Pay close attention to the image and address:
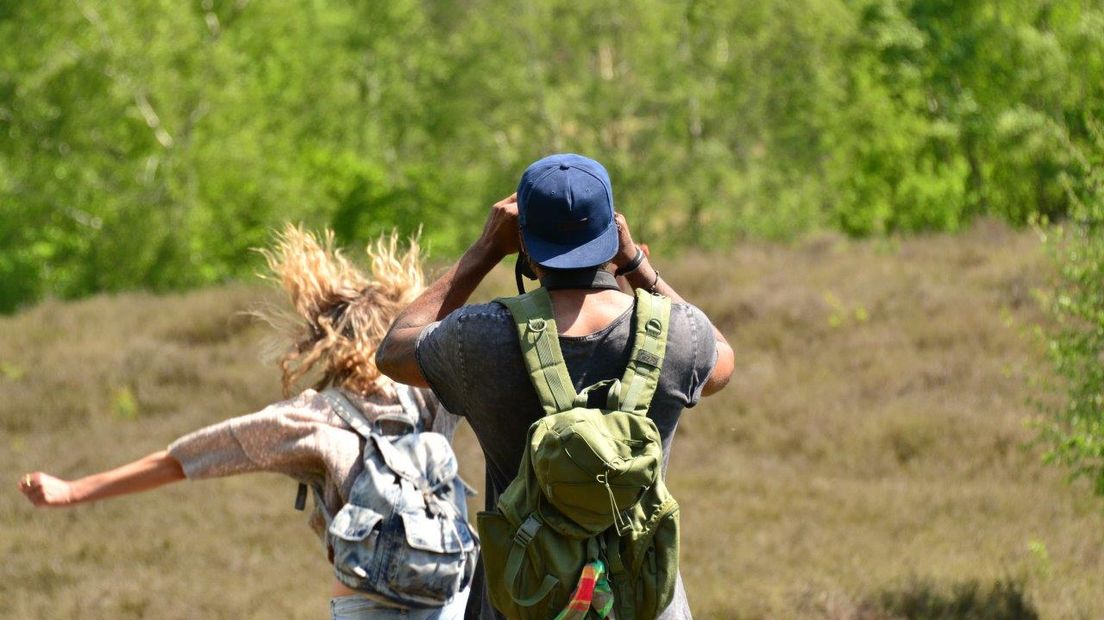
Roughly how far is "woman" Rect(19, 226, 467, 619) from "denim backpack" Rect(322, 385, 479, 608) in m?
0.05

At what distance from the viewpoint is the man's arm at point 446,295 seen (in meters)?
2.96

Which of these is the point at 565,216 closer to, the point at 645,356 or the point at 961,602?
the point at 645,356

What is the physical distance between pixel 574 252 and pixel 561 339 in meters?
0.20

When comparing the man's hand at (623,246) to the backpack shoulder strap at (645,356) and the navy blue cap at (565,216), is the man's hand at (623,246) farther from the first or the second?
the backpack shoulder strap at (645,356)

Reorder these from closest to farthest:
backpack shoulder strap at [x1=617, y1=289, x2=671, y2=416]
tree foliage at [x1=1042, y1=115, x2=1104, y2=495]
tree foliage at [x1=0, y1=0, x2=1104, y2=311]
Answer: backpack shoulder strap at [x1=617, y1=289, x2=671, y2=416] < tree foliage at [x1=1042, y1=115, x2=1104, y2=495] < tree foliage at [x1=0, y1=0, x2=1104, y2=311]

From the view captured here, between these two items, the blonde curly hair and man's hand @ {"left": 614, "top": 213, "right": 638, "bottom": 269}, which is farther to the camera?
the blonde curly hair

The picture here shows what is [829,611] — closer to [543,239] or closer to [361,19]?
[543,239]

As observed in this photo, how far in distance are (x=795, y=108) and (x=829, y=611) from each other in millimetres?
25096

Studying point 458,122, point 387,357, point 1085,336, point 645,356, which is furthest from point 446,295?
point 458,122

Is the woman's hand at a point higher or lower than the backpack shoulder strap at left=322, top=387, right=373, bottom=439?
lower

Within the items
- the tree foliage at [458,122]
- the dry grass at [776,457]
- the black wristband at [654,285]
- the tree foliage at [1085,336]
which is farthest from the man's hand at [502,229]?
the tree foliage at [458,122]

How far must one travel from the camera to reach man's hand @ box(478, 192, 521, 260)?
297 centimetres

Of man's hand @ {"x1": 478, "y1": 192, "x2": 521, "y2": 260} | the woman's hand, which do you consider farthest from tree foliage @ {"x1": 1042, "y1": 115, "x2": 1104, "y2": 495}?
the woman's hand

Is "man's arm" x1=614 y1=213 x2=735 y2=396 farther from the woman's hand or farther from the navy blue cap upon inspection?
the woman's hand
